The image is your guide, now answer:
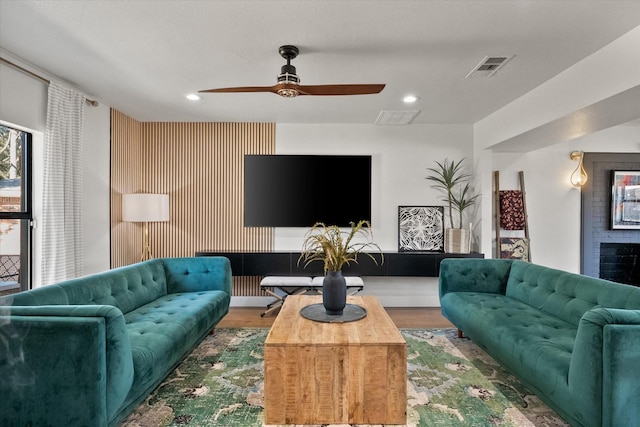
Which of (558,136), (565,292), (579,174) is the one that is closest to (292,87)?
(565,292)

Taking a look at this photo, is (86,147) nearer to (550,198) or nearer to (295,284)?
(295,284)

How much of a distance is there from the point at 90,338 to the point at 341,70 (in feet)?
8.08

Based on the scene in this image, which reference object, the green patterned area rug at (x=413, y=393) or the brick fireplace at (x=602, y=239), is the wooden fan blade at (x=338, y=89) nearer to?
the green patterned area rug at (x=413, y=393)

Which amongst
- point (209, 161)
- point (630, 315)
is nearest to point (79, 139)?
point (209, 161)

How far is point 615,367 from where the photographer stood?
58.4 inches

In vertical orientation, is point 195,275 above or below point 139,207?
below

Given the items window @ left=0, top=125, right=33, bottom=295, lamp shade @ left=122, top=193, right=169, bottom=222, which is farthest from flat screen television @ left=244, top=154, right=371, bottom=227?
window @ left=0, top=125, right=33, bottom=295

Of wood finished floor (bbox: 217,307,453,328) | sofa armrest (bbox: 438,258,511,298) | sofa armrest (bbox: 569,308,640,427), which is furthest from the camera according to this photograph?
wood finished floor (bbox: 217,307,453,328)

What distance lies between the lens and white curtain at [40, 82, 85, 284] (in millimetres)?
2869

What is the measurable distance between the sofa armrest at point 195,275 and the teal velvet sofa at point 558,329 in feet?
7.33

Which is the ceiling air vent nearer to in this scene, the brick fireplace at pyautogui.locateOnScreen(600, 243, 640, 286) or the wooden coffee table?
the wooden coffee table

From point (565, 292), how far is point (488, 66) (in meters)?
1.85

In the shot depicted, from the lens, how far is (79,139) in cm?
319

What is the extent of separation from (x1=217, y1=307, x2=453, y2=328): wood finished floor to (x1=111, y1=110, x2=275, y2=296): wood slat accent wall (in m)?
0.37
